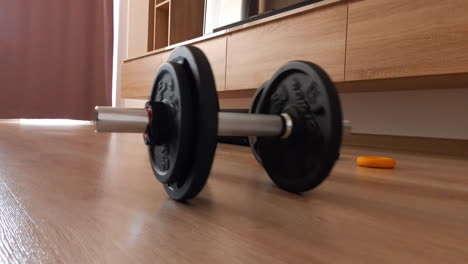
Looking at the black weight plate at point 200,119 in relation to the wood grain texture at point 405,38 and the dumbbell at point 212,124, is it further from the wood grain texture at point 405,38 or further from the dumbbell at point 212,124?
the wood grain texture at point 405,38

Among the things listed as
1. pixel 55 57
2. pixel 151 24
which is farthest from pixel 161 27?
pixel 55 57

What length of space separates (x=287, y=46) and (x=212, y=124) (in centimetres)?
159

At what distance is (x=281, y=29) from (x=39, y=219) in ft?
5.68

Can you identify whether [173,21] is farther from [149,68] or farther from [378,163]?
[378,163]

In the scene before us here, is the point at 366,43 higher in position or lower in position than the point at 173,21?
lower

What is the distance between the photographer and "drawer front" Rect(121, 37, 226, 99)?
245 cm

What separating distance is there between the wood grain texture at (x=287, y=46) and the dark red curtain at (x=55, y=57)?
2318 mm

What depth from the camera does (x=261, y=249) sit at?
388mm

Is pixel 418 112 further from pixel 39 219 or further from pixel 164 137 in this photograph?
pixel 39 219

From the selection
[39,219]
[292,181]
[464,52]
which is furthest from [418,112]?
[39,219]

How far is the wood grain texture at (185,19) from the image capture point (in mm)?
3451

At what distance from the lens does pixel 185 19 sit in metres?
3.53

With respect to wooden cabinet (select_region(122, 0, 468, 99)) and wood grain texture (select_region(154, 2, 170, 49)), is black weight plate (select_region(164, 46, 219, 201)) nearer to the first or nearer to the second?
wooden cabinet (select_region(122, 0, 468, 99))

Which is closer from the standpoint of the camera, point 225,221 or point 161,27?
point 225,221
